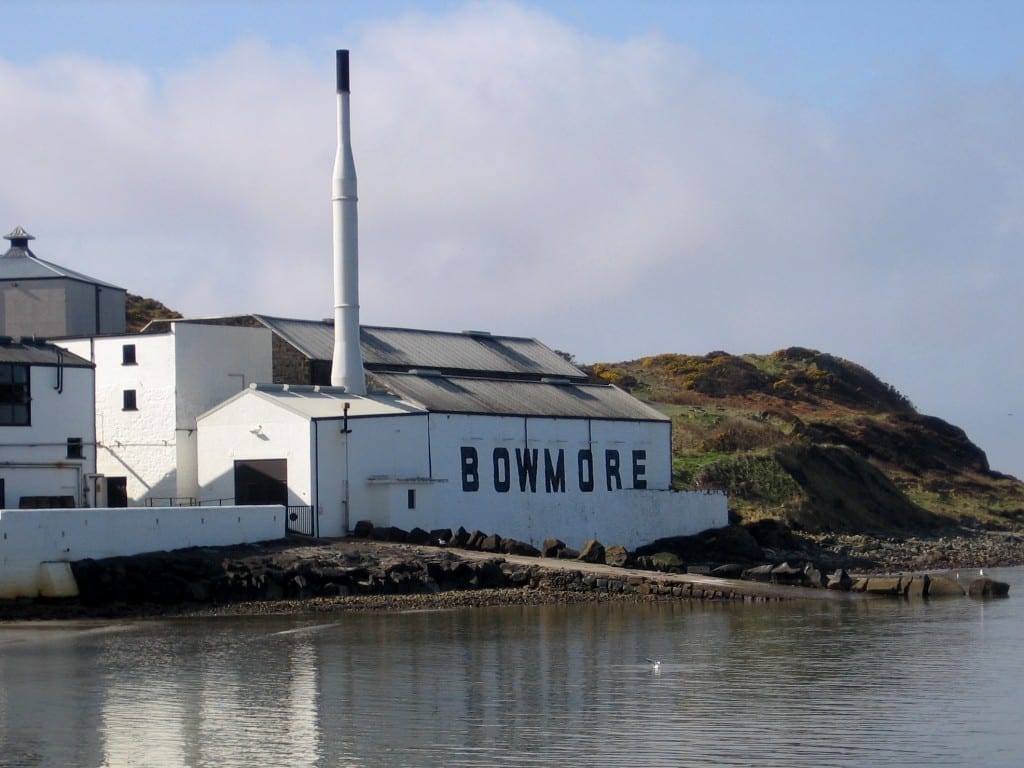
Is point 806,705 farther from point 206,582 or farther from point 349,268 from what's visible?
point 349,268

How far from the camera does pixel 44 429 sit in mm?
41188

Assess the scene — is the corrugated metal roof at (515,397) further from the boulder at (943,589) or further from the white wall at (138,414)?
the boulder at (943,589)

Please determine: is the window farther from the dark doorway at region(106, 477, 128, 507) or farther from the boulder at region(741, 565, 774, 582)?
the boulder at region(741, 565, 774, 582)

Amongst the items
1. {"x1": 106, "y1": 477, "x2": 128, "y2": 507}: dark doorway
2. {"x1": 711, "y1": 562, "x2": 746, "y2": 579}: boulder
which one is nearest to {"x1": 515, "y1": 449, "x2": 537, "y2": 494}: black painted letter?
{"x1": 711, "y1": 562, "x2": 746, "y2": 579}: boulder

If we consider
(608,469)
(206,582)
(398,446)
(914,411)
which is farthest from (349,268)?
(914,411)

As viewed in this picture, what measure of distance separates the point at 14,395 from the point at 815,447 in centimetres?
3808

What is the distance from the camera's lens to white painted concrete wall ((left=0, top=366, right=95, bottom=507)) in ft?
132

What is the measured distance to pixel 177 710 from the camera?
22.2 m

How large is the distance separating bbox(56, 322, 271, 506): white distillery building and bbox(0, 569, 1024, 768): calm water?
43.7 feet

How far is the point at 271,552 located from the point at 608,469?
1654cm

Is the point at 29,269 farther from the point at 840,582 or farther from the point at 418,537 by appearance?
the point at 840,582

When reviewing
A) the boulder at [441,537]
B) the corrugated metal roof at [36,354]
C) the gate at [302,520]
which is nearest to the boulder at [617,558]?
the boulder at [441,537]

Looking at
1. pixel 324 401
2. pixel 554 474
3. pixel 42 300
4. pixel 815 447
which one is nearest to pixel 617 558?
pixel 554 474

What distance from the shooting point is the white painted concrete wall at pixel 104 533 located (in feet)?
112
